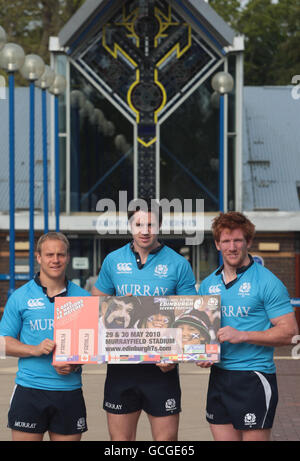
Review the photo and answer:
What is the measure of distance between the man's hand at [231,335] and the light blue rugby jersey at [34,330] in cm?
90

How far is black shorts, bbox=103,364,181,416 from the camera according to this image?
17.7 feet

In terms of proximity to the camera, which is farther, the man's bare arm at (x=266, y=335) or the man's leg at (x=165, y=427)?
the man's leg at (x=165, y=427)

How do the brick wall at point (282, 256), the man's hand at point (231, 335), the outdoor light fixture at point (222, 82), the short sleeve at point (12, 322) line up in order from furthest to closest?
the brick wall at point (282, 256), the outdoor light fixture at point (222, 82), the short sleeve at point (12, 322), the man's hand at point (231, 335)

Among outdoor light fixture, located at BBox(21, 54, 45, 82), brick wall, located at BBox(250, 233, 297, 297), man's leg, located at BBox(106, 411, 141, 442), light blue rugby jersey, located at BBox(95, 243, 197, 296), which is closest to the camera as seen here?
man's leg, located at BBox(106, 411, 141, 442)

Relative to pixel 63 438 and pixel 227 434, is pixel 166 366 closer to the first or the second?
pixel 227 434

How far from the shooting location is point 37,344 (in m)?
5.06

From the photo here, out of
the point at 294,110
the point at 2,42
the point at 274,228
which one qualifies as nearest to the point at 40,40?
the point at 294,110

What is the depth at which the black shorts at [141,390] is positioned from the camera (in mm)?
5395

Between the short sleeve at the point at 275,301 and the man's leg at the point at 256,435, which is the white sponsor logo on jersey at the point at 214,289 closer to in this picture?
the short sleeve at the point at 275,301

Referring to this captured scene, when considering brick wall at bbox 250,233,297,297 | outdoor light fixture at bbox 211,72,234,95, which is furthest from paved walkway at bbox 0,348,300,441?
brick wall at bbox 250,233,297,297

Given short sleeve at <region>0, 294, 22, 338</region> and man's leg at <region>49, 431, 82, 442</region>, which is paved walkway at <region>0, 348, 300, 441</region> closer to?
man's leg at <region>49, 431, 82, 442</region>

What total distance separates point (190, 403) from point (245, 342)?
197 inches

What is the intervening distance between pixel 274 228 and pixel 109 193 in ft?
13.9

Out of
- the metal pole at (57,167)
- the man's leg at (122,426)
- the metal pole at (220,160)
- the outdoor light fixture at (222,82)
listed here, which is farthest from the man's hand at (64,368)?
the metal pole at (57,167)
